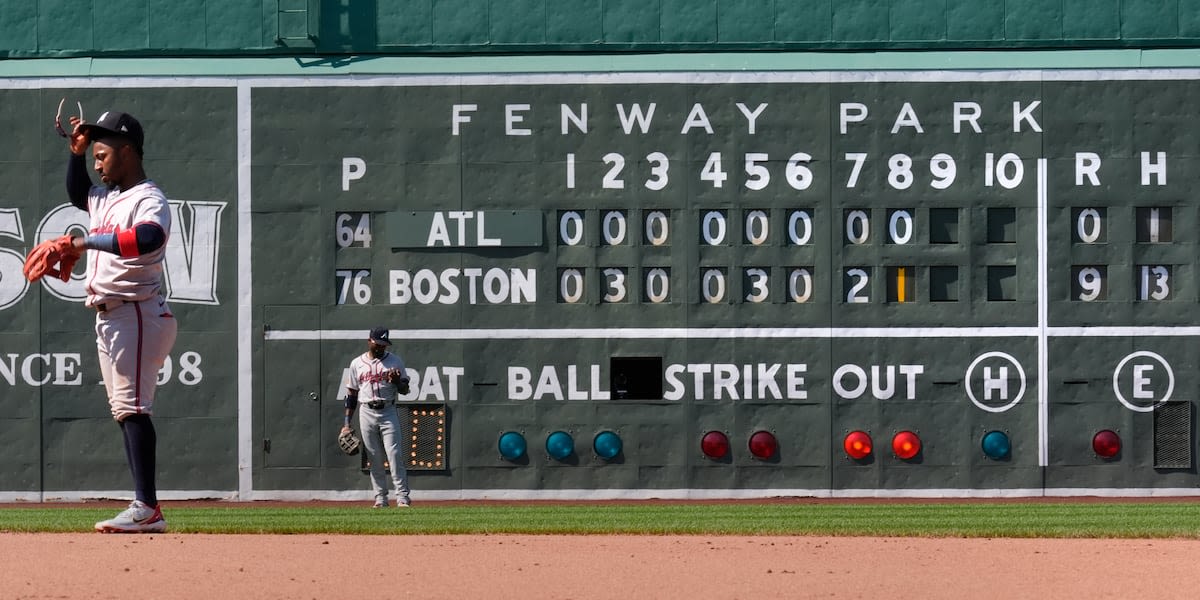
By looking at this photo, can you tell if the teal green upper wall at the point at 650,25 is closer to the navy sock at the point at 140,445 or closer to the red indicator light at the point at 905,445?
the red indicator light at the point at 905,445

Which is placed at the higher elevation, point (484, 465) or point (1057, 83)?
point (1057, 83)

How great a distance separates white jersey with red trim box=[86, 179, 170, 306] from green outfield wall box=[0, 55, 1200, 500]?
7.82 meters

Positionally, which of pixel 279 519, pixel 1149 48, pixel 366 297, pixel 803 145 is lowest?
pixel 279 519

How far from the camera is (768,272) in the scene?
636 inches

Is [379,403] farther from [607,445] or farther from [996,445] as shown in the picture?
[996,445]

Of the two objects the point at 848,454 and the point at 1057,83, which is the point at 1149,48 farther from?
the point at 848,454

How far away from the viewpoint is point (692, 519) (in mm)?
12688

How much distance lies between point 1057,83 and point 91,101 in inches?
388

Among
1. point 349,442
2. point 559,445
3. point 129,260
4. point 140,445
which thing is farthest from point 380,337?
point 129,260

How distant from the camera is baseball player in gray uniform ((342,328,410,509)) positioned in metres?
15.5

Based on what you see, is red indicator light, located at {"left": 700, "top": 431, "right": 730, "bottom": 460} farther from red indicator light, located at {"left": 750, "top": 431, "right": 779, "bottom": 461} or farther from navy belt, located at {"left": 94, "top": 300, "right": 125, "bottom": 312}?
navy belt, located at {"left": 94, "top": 300, "right": 125, "bottom": 312}

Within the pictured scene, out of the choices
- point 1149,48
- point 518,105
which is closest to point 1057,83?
point 1149,48

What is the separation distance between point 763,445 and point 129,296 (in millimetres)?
8964

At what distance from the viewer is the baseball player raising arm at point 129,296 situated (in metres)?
8.24
